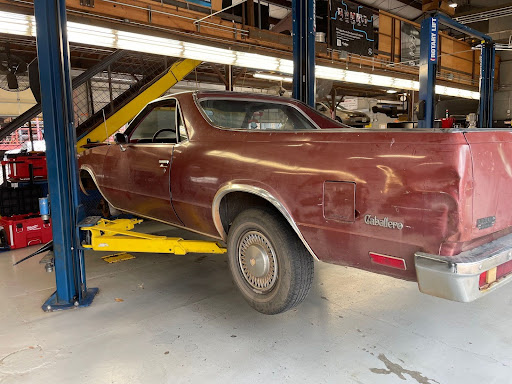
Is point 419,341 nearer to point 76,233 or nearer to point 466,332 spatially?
point 466,332

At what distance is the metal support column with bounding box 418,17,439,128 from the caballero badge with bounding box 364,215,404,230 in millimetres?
5431

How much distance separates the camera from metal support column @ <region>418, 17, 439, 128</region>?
261 inches

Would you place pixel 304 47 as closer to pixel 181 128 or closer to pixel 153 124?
pixel 153 124

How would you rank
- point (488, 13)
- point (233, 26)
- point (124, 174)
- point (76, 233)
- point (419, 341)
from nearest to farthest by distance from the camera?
point (419, 341) → point (76, 233) → point (124, 174) → point (233, 26) → point (488, 13)

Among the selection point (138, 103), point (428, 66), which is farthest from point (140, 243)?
point (428, 66)

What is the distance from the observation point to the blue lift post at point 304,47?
4.95 metres

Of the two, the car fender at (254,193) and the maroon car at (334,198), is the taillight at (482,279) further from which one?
the car fender at (254,193)

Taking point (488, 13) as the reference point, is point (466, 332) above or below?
below

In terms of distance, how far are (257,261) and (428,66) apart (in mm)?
5727

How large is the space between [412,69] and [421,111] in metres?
4.15

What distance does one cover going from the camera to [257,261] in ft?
8.49

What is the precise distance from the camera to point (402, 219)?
1832 mm

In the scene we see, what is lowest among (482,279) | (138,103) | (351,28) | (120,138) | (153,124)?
(482,279)

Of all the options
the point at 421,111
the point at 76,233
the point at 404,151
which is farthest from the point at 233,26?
the point at 404,151
